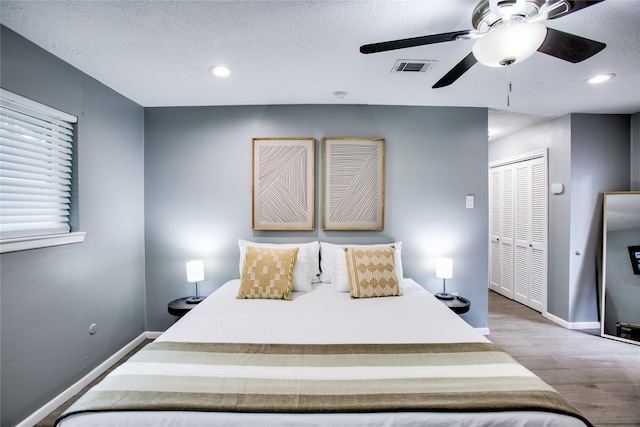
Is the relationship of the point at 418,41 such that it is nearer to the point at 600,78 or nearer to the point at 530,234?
the point at 600,78

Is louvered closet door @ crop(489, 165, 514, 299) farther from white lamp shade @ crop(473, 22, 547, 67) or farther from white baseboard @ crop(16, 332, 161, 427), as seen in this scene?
white baseboard @ crop(16, 332, 161, 427)

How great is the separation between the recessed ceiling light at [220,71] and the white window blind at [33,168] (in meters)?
1.10

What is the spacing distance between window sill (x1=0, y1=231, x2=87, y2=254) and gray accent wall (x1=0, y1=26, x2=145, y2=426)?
0.05 metres

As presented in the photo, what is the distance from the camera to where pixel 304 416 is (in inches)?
42.2

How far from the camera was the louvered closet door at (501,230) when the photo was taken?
425 centimetres

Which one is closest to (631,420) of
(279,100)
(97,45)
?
(279,100)

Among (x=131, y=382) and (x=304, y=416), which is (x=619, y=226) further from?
(x=131, y=382)

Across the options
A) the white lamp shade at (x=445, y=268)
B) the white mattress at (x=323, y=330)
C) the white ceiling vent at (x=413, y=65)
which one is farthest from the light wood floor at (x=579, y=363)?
the white ceiling vent at (x=413, y=65)

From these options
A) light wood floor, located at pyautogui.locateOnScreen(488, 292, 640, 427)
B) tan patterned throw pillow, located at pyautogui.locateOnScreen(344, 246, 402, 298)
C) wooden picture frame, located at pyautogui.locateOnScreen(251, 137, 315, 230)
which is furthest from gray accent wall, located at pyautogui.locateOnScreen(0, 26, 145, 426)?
light wood floor, located at pyautogui.locateOnScreen(488, 292, 640, 427)

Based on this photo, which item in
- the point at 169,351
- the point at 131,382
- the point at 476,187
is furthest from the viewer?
the point at 476,187

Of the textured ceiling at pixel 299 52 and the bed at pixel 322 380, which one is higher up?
the textured ceiling at pixel 299 52

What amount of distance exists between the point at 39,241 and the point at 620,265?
5202mm

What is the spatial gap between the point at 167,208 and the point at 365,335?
2.41 meters

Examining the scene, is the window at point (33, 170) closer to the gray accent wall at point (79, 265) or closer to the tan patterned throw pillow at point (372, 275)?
the gray accent wall at point (79, 265)
